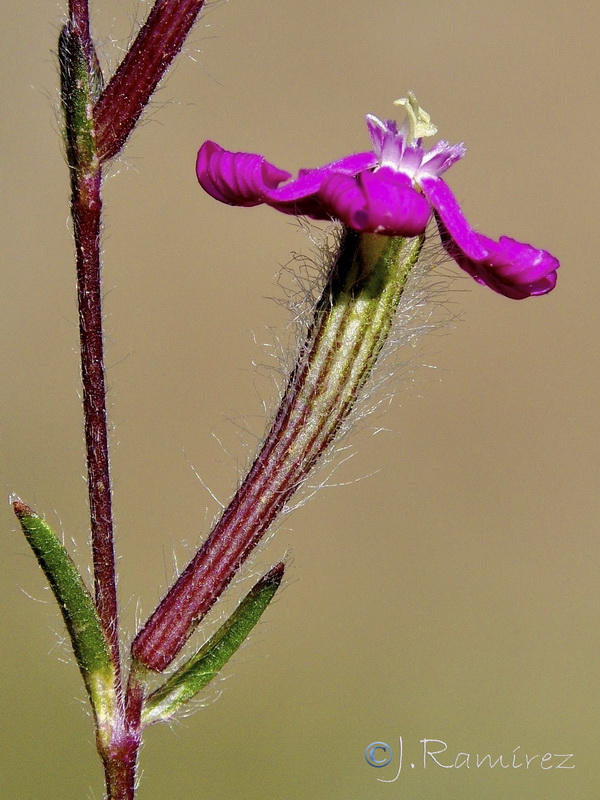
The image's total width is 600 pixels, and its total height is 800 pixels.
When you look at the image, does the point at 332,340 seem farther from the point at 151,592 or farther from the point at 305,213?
the point at 151,592

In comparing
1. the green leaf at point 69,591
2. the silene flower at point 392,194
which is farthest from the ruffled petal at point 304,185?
the green leaf at point 69,591

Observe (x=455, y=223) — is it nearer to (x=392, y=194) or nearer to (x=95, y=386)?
(x=392, y=194)

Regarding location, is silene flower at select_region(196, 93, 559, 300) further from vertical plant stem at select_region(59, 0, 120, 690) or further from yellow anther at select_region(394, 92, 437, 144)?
vertical plant stem at select_region(59, 0, 120, 690)

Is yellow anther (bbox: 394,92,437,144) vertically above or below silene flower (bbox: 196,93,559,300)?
above

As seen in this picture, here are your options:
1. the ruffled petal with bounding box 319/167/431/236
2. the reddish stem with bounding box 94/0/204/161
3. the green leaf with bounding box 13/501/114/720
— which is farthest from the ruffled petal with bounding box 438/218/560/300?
the green leaf with bounding box 13/501/114/720

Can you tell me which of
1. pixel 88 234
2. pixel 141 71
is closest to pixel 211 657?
pixel 88 234

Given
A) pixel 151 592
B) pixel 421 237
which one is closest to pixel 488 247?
pixel 421 237
